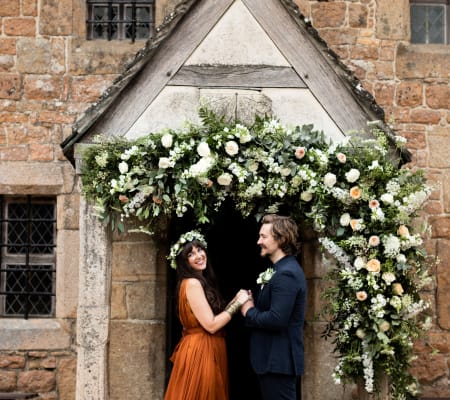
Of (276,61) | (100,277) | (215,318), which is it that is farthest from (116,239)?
(276,61)

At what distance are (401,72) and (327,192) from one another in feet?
9.64

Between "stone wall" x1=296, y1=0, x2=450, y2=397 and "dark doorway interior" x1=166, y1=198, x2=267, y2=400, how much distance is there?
1.74 meters

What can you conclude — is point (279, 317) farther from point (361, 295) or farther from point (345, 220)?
point (345, 220)

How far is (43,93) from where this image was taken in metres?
6.95

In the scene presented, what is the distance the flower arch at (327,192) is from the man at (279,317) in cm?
32

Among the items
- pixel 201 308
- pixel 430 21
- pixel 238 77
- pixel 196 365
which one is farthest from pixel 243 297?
pixel 430 21

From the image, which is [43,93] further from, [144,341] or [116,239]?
[144,341]

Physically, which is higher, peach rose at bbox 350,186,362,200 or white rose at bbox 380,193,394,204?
peach rose at bbox 350,186,362,200

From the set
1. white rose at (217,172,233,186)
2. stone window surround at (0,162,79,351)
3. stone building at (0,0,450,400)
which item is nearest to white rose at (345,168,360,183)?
white rose at (217,172,233,186)

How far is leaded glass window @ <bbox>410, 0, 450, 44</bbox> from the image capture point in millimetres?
7266

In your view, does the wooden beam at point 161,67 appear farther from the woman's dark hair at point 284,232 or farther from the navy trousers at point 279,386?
the navy trousers at point 279,386

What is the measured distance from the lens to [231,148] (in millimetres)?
4457

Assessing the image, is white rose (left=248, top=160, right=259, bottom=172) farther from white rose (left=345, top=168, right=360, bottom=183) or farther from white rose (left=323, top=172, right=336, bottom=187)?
white rose (left=345, top=168, right=360, bottom=183)

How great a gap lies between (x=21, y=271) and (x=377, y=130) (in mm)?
4049
